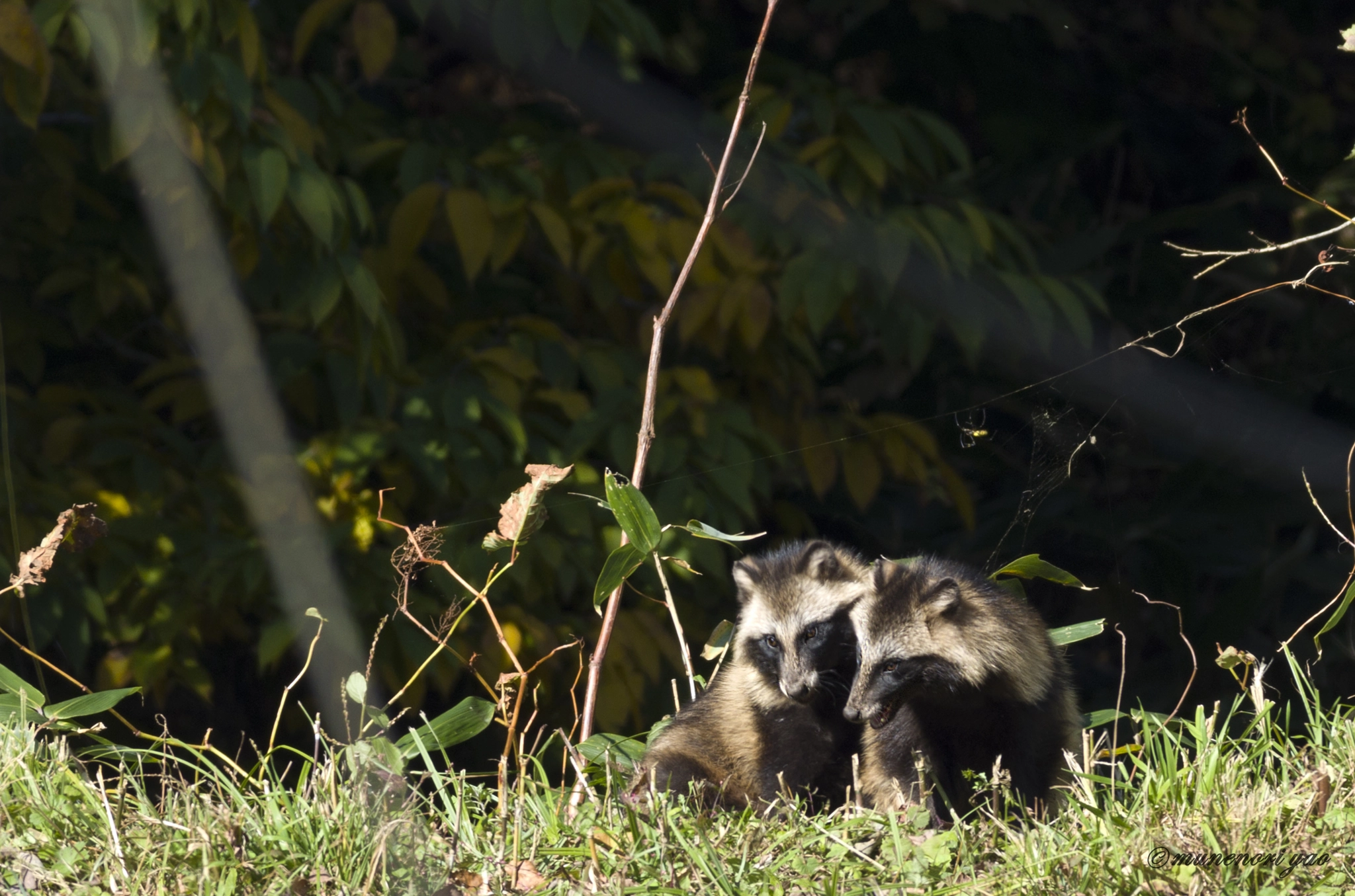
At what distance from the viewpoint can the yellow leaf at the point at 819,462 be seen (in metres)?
3.50

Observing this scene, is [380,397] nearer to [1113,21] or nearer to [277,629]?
[277,629]

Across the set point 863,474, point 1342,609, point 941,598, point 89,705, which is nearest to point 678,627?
point 941,598

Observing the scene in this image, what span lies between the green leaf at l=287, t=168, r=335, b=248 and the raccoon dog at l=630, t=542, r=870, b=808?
57.2 inches

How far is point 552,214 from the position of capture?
361 centimetres

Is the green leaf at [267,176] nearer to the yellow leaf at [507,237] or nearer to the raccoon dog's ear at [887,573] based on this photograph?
the yellow leaf at [507,237]

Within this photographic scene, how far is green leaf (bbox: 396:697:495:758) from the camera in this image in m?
2.07

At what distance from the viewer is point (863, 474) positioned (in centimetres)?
344

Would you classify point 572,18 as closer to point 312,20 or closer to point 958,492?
point 312,20

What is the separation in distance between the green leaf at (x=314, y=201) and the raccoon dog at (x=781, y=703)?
57.2 inches

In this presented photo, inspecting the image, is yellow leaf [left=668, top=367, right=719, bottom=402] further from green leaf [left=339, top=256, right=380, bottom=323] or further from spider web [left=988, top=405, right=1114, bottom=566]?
spider web [left=988, top=405, right=1114, bottom=566]

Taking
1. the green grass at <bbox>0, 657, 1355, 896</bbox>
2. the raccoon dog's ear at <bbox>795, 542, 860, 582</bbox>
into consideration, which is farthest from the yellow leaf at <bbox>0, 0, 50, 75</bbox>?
the raccoon dog's ear at <bbox>795, 542, 860, 582</bbox>

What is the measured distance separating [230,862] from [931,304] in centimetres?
271

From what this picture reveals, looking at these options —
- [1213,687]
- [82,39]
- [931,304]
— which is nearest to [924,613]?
[931,304]

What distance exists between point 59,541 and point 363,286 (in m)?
1.35
